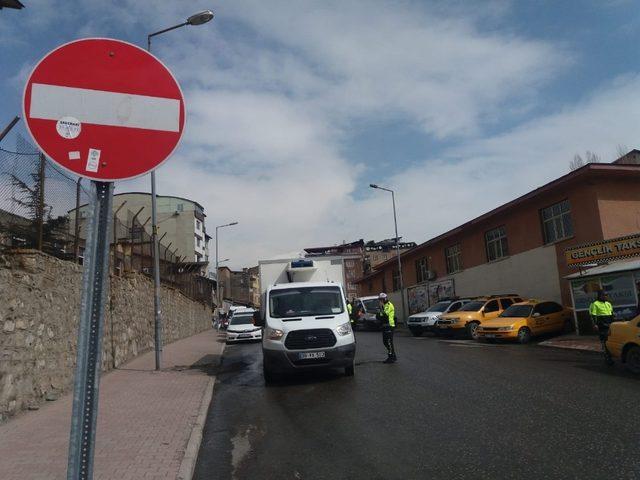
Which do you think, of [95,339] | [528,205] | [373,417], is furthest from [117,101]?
[528,205]

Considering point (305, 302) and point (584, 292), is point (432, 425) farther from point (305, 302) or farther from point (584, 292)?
point (584, 292)

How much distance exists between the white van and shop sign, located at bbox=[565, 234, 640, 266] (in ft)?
A: 36.1

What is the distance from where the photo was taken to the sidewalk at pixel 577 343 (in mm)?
15617

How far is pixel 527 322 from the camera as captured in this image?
19.3 meters

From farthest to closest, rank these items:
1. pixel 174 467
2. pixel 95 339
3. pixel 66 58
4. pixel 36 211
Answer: pixel 36 211, pixel 174 467, pixel 66 58, pixel 95 339

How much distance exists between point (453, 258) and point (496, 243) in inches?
243

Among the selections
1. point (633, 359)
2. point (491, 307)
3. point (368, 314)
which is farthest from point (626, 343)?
point (368, 314)

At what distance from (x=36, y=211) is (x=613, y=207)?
20.9 meters

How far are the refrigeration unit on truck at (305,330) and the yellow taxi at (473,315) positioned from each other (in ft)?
37.2

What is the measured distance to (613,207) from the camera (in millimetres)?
21125

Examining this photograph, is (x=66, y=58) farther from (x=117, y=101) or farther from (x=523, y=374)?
(x=523, y=374)

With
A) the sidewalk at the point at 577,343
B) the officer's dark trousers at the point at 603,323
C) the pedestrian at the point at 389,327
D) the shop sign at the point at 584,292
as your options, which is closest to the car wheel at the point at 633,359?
the officer's dark trousers at the point at 603,323

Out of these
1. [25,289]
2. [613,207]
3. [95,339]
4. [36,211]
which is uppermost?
[613,207]

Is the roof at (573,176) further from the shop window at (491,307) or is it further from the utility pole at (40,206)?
the utility pole at (40,206)
